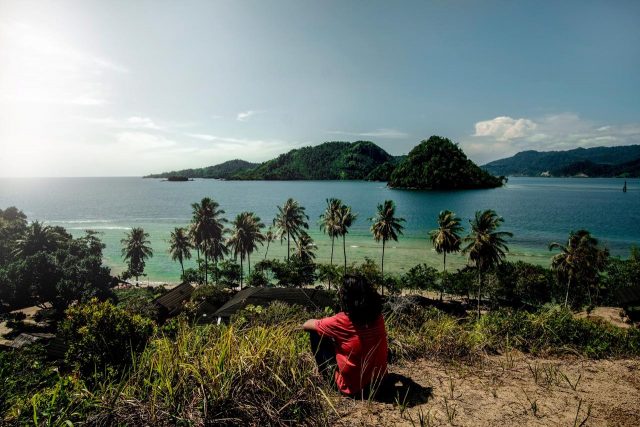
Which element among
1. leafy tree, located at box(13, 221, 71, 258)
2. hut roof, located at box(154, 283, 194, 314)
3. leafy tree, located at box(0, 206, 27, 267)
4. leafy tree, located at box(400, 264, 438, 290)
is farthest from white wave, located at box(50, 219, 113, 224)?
leafy tree, located at box(400, 264, 438, 290)

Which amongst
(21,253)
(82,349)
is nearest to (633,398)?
(82,349)

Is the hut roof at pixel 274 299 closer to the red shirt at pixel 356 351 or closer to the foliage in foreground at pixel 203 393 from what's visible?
the red shirt at pixel 356 351

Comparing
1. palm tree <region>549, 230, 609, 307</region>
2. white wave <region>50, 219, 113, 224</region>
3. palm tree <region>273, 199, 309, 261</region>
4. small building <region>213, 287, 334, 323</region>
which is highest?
palm tree <region>273, 199, 309, 261</region>

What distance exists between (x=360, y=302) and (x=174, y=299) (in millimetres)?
34444

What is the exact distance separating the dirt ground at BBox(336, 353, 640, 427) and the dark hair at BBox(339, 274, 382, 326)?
0.95 m

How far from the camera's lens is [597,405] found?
4223 mm

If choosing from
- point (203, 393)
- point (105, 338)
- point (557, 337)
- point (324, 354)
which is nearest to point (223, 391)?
point (203, 393)

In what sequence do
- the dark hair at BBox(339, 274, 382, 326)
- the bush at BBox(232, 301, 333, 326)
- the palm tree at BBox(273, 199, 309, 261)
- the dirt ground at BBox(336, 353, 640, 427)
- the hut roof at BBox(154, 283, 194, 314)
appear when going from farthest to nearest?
1. the palm tree at BBox(273, 199, 309, 261)
2. the hut roof at BBox(154, 283, 194, 314)
3. the bush at BBox(232, 301, 333, 326)
4. the dark hair at BBox(339, 274, 382, 326)
5. the dirt ground at BBox(336, 353, 640, 427)

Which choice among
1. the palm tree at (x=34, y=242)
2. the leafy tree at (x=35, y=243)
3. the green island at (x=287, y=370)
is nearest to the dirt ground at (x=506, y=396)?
the green island at (x=287, y=370)

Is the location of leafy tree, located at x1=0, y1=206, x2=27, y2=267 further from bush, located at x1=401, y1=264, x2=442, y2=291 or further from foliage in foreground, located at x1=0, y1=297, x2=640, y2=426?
foliage in foreground, located at x1=0, y1=297, x2=640, y2=426

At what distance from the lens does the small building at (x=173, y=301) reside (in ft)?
99.1

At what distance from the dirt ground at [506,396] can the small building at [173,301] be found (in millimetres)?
29350

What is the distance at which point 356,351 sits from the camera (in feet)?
13.5

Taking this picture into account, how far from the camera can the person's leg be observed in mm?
4367
